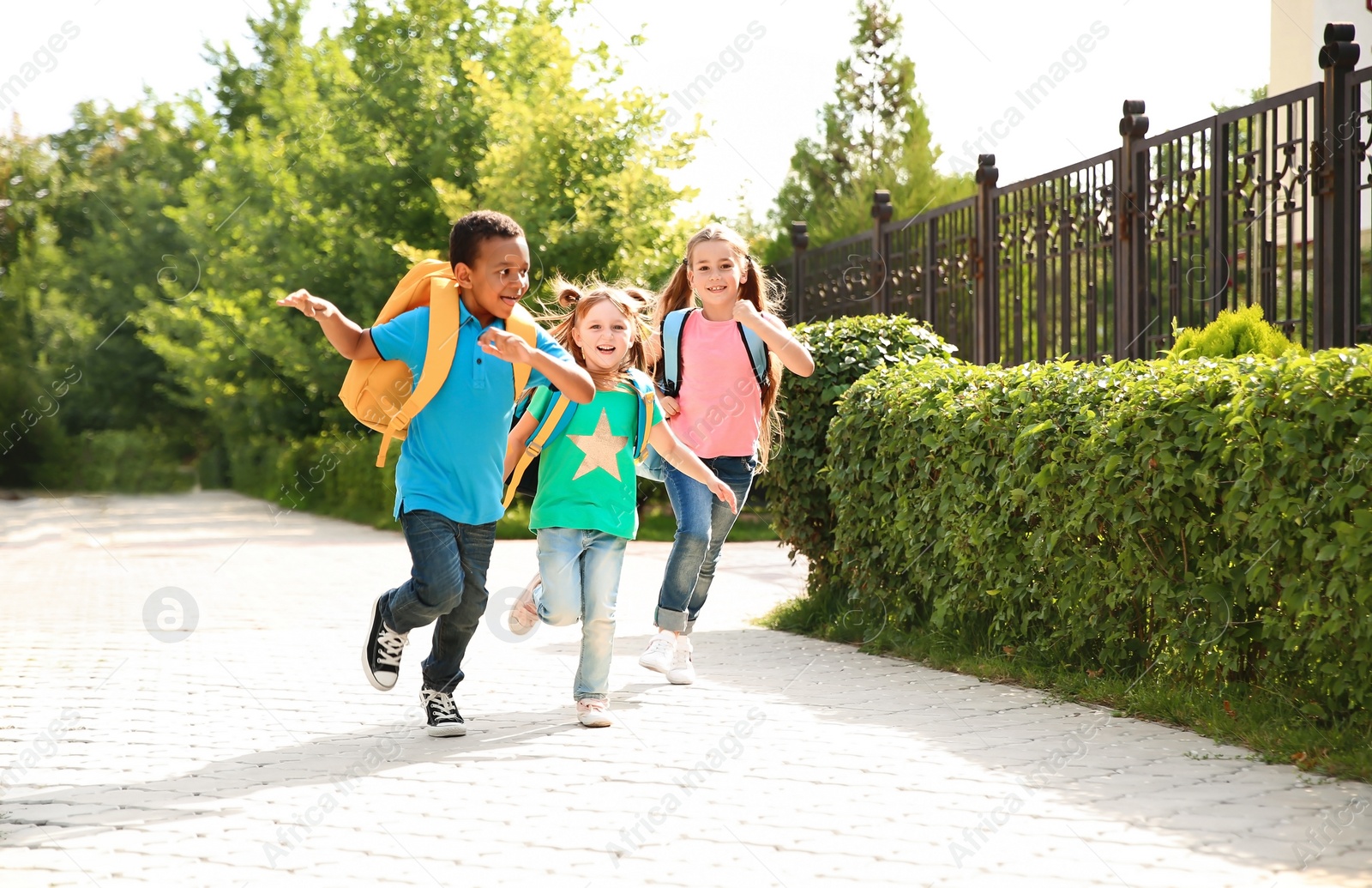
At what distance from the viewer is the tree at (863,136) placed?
39.4 m

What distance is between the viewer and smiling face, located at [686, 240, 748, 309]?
6.38m

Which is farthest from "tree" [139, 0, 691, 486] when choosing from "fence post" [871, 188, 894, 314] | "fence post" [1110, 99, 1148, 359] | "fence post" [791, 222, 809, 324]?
"fence post" [1110, 99, 1148, 359]

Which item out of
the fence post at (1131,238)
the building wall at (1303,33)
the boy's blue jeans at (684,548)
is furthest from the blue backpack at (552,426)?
the building wall at (1303,33)

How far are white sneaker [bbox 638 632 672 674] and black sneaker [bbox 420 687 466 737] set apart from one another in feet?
4.43

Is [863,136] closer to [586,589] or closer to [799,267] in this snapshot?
[799,267]

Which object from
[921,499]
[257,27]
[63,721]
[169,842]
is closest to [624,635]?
[921,499]

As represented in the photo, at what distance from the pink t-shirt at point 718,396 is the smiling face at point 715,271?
0.16 metres

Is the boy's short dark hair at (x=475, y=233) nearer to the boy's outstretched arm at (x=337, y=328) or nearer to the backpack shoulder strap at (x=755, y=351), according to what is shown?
the boy's outstretched arm at (x=337, y=328)

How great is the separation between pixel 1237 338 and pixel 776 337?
2457 mm

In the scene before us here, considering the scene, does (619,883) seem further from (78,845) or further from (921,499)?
(921,499)

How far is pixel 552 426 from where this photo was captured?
5.26m

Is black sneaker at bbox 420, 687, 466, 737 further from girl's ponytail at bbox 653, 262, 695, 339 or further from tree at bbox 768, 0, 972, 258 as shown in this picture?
tree at bbox 768, 0, 972, 258

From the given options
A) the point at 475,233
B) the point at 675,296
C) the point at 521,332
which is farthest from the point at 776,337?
the point at 475,233

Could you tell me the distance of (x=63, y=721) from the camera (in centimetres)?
544
